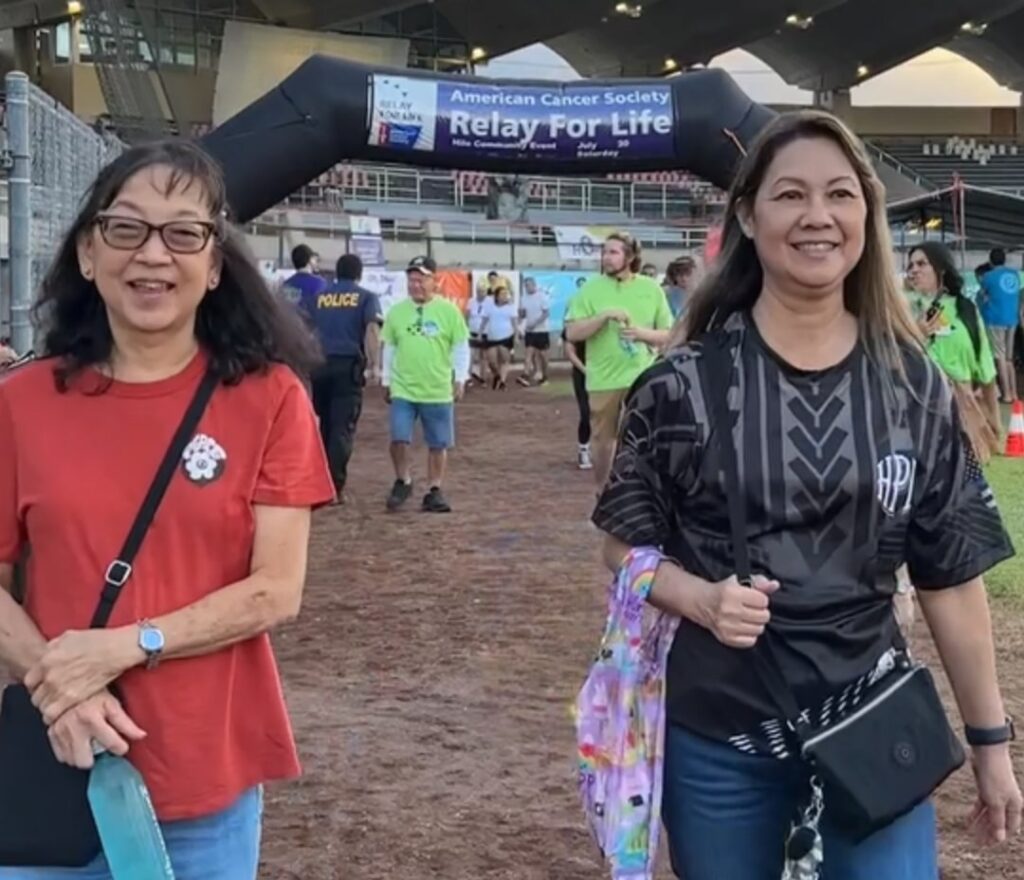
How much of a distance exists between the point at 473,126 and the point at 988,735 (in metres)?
8.97

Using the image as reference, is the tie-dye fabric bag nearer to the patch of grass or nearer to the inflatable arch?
the patch of grass

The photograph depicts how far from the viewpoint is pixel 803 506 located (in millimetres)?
2230

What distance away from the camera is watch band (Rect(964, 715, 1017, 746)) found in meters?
2.41

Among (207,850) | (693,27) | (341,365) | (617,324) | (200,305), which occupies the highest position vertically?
(693,27)

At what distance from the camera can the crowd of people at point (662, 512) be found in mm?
2139

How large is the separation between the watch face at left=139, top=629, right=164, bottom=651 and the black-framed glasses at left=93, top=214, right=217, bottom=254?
588 mm

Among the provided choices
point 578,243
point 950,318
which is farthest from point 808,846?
point 578,243

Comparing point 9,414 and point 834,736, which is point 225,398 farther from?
point 834,736

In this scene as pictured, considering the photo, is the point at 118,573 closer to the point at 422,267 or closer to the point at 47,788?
the point at 47,788

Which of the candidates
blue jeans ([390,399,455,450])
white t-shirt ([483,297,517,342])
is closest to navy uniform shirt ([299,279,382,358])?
blue jeans ([390,399,455,450])

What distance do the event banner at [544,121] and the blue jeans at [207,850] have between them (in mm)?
8583

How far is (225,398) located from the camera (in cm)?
222

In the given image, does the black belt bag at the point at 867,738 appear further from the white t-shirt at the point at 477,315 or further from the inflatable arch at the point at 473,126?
the white t-shirt at the point at 477,315

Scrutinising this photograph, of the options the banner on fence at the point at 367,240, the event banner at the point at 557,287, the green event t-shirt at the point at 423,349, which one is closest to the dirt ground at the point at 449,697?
the green event t-shirt at the point at 423,349
